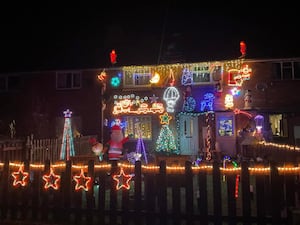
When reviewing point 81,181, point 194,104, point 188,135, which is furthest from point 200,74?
point 81,181

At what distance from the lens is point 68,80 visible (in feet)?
70.8

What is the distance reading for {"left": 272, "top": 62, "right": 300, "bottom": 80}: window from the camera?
18.3 m

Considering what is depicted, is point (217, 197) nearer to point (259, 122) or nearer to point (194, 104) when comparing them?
point (259, 122)

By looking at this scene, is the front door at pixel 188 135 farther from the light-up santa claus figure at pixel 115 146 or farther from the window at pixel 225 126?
the light-up santa claus figure at pixel 115 146

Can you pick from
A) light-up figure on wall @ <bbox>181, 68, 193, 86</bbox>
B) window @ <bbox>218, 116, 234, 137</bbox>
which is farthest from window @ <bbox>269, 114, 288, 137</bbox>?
light-up figure on wall @ <bbox>181, 68, 193, 86</bbox>

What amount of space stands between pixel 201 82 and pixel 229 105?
2.24m

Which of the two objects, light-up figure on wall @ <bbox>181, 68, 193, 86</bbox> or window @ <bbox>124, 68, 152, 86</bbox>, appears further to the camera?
window @ <bbox>124, 68, 152, 86</bbox>

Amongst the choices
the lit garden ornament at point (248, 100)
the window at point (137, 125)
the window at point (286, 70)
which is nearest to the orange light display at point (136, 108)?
the window at point (137, 125)

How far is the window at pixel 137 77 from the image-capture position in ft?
64.3

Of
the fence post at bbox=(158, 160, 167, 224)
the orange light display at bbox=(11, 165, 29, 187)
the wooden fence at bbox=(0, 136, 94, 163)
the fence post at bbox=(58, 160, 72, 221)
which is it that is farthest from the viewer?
the wooden fence at bbox=(0, 136, 94, 163)

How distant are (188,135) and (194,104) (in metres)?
2.08

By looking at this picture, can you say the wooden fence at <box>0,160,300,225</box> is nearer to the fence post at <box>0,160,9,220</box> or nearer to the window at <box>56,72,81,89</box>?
the fence post at <box>0,160,9,220</box>

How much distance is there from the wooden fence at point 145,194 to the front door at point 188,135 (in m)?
12.3

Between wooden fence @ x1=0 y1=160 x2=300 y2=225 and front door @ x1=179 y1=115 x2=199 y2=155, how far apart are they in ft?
40.5
